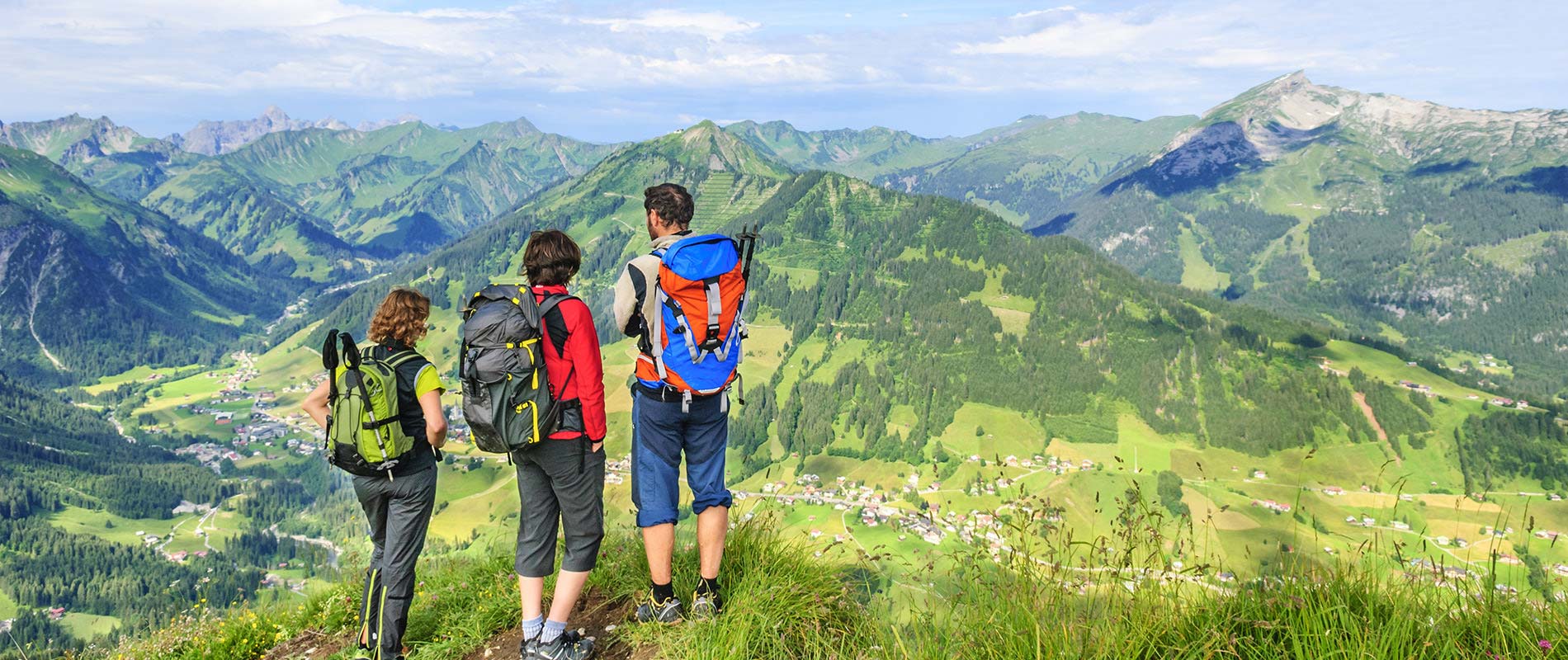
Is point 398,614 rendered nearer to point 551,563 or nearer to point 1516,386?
point 551,563

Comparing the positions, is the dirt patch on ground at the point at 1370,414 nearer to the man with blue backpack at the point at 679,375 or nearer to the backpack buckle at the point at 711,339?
the man with blue backpack at the point at 679,375

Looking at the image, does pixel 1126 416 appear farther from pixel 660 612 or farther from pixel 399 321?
pixel 399 321

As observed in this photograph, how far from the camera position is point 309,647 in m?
8.09

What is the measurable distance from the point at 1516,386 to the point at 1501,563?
28249 cm

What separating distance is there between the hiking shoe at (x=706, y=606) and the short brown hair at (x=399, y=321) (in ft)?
12.5

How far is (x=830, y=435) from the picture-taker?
157625mm

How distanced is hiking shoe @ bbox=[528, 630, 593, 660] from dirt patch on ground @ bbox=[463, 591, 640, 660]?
167 millimetres

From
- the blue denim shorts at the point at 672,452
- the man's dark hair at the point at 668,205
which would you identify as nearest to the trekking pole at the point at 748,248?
the man's dark hair at the point at 668,205

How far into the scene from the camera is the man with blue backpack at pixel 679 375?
21.2 feet

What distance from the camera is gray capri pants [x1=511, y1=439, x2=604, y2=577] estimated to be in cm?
668

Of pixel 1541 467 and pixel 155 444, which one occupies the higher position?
pixel 1541 467

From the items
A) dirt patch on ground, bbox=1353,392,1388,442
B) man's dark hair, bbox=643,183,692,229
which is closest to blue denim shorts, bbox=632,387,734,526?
man's dark hair, bbox=643,183,692,229

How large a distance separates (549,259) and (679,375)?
1653mm

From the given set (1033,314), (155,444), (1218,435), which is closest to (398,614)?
(1218,435)
